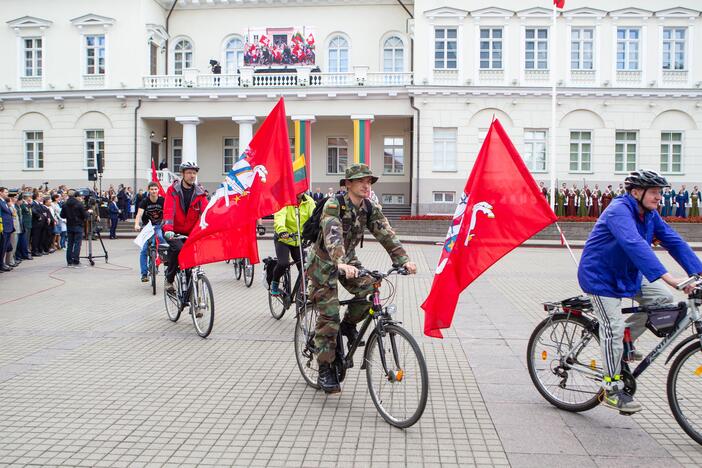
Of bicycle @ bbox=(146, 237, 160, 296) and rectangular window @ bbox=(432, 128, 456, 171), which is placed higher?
rectangular window @ bbox=(432, 128, 456, 171)

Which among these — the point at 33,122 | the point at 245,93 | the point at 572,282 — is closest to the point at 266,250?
the point at 572,282

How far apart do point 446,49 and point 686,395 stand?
3129 cm

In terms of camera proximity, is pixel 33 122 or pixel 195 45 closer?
pixel 33 122

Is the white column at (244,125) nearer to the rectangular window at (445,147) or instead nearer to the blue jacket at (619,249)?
the rectangular window at (445,147)

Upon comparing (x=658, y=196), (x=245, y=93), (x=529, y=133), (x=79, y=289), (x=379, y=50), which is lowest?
(x=79, y=289)

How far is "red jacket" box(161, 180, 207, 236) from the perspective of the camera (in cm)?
855

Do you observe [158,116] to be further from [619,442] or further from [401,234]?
[619,442]

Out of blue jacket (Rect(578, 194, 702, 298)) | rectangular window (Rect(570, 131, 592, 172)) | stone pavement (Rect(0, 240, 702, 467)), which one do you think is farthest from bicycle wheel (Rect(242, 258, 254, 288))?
rectangular window (Rect(570, 131, 592, 172))

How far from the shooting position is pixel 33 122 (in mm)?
35844

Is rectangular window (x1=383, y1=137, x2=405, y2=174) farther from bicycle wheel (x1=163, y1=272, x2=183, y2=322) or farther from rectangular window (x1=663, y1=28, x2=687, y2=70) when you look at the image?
bicycle wheel (x1=163, y1=272, x2=183, y2=322)

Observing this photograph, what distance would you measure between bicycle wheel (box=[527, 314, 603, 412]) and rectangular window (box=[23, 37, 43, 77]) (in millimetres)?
37515

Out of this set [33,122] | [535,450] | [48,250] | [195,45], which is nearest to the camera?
[535,450]

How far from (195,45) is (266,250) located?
22338 mm

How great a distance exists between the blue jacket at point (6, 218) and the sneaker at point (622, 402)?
1450cm
